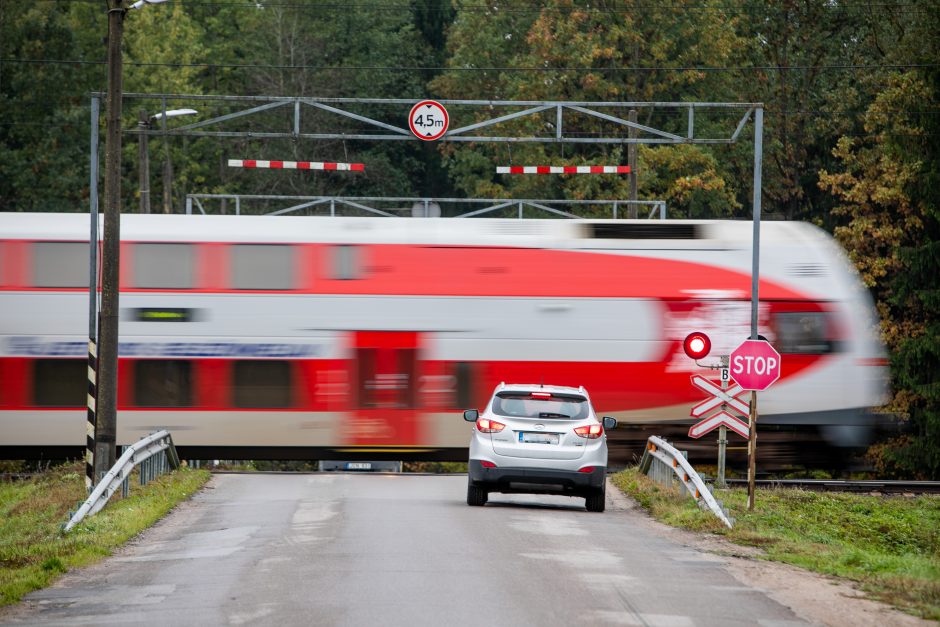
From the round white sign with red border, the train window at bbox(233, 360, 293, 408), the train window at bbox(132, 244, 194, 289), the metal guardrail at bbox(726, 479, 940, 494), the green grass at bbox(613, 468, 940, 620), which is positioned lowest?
the metal guardrail at bbox(726, 479, 940, 494)

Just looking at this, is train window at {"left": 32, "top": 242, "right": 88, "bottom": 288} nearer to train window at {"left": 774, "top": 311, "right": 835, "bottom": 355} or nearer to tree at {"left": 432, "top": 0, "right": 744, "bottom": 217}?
train window at {"left": 774, "top": 311, "right": 835, "bottom": 355}

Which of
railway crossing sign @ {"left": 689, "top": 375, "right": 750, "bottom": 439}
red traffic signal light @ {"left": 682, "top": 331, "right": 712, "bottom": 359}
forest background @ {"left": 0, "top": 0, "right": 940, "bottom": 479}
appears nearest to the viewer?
railway crossing sign @ {"left": 689, "top": 375, "right": 750, "bottom": 439}

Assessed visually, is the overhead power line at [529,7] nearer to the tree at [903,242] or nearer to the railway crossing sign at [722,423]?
the tree at [903,242]

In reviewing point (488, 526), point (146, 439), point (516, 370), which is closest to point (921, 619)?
point (488, 526)

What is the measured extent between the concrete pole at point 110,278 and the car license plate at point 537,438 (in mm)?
5732

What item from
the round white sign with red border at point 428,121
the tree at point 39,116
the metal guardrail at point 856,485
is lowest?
the metal guardrail at point 856,485

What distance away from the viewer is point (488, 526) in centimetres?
1895

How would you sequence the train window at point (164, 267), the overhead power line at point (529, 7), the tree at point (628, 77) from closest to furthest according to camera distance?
the train window at point (164, 267), the tree at point (628, 77), the overhead power line at point (529, 7)

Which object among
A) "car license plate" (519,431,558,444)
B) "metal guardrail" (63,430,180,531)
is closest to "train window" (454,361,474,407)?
"metal guardrail" (63,430,180,531)

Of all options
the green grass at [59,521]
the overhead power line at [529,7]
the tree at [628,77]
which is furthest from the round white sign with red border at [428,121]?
the tree at [628,77]

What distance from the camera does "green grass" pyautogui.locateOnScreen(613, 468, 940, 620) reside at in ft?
46.6

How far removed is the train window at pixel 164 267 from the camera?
2930cm

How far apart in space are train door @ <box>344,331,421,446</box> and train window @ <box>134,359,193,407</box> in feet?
9.73

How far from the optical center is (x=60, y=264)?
95.6 feet
